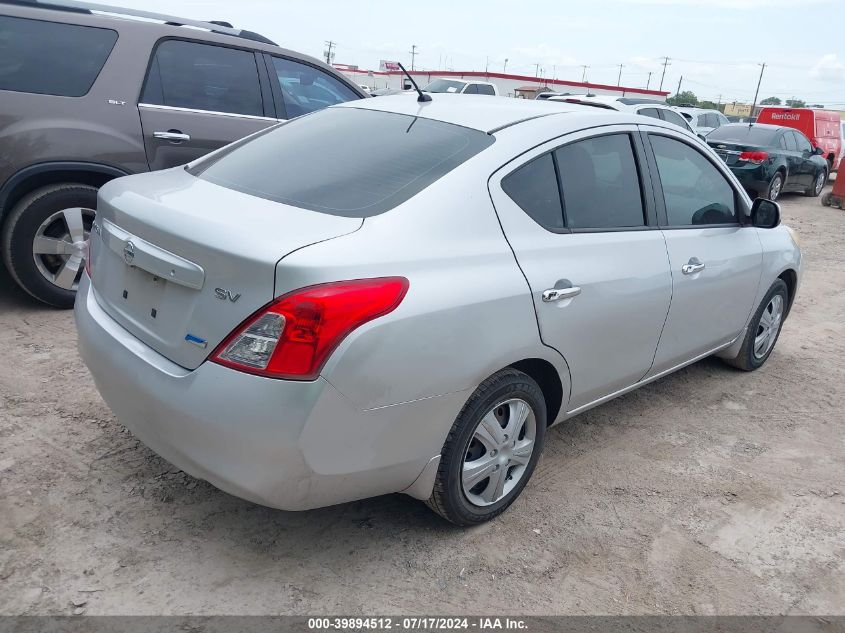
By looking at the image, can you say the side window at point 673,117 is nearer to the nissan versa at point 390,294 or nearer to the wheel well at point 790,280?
the wheel well at point 790,280

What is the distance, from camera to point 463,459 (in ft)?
8.78

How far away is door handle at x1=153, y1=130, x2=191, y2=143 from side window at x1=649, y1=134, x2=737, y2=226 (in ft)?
10.4

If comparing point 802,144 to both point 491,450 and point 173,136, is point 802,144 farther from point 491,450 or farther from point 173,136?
point 491,450

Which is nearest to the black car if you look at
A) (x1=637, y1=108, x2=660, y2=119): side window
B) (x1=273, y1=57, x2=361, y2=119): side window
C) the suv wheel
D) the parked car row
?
(x1=637, y1=108, x2=660, y2=119): side window

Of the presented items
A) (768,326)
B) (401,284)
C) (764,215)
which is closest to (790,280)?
(768,326)

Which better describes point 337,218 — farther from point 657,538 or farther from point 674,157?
point 674,157

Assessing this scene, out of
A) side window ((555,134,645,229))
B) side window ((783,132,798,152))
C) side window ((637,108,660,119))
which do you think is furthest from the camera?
side window ((783,132,798,152))

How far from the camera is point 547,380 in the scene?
9.93 ft

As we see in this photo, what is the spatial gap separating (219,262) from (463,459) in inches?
45.8

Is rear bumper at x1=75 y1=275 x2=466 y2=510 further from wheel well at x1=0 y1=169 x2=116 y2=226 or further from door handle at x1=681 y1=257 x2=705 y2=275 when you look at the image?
wheel well at x1=0 y1=169 x2=116 y2=226

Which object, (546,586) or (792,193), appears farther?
(792,193)

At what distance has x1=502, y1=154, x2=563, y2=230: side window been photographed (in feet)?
9.17

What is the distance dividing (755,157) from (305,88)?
962 centimetres

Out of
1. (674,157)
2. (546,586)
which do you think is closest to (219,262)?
(546,586)
